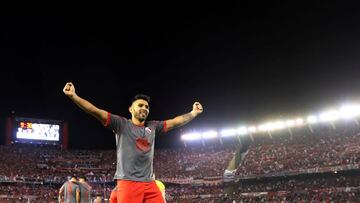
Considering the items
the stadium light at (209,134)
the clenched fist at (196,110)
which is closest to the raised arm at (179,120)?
the clenched fist at (196,110)

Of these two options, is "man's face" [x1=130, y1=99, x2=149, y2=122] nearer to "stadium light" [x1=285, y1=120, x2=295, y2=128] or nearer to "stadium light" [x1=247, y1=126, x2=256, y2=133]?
"stadium light" [x1=285, y1=120, x2=295, y2=128]

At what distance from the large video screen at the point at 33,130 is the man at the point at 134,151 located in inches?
2190

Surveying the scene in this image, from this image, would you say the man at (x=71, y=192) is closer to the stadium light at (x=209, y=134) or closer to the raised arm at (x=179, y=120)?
the raised arm at (x=179, y=120)

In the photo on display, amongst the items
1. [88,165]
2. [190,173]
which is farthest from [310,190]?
[88,165]

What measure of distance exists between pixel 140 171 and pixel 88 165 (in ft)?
193

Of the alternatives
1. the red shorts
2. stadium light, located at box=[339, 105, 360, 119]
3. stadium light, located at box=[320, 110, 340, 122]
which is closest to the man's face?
the red shorts

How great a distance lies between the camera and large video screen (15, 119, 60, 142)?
57.3m

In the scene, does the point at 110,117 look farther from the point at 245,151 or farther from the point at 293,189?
the point at 245,151

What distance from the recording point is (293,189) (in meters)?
48.7

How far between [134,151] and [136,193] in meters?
0.52

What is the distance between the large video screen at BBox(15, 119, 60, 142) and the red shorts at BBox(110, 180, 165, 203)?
183 ft

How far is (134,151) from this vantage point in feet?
17.5

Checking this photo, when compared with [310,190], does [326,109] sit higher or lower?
higher

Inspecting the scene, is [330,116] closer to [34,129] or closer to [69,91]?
[34,129]
